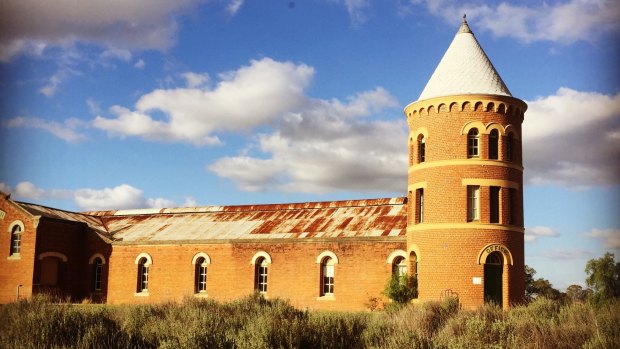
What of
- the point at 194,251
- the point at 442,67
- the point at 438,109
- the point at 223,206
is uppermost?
the point at 442,67

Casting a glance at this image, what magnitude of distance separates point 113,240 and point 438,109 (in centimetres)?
1867

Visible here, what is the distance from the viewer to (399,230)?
2798 cm

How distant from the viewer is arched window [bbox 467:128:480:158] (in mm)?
25172

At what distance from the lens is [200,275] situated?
3219cm

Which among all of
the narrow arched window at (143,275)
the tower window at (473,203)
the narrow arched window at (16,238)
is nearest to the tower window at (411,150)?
the tower window at (473,203)

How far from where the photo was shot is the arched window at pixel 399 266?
27.2m

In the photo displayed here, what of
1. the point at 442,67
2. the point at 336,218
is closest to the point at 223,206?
the point at 336,218

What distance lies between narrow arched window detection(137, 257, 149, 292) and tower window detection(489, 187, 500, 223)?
1738 cm

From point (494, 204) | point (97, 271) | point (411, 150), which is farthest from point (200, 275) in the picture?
point (494, 204)

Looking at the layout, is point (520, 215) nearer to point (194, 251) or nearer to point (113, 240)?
point (194, 251)

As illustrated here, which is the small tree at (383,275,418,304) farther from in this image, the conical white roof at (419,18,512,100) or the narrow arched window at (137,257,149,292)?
the narrow arched window at (137,257,149,292)

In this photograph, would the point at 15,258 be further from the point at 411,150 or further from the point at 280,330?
the point at 280,330

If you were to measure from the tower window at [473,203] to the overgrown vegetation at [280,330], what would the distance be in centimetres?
735

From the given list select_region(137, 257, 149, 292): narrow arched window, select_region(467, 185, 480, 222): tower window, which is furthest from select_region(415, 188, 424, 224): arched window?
select_region(137, 257, 149, 292): narrow arched window
